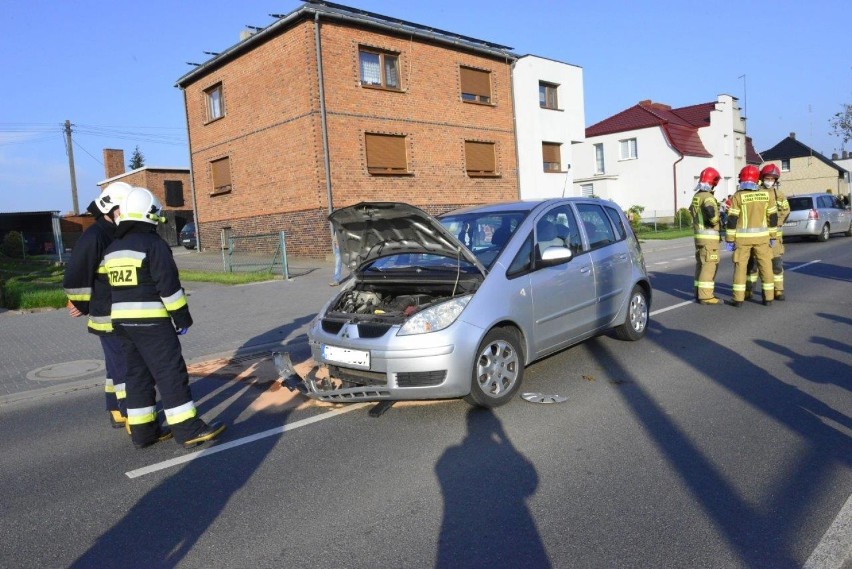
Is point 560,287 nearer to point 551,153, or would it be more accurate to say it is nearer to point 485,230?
point 485,230

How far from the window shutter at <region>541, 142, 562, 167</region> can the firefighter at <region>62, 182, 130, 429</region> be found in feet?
78.0

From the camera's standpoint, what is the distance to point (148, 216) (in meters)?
4.70

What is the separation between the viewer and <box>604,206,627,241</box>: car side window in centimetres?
730

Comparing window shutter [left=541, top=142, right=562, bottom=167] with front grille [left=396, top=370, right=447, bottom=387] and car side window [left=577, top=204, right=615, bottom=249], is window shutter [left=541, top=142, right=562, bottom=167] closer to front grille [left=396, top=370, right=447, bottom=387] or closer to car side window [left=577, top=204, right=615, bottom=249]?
car side window [left=577, top=204, right=615, bottom=249]

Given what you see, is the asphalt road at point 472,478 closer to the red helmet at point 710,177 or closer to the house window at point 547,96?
the red helmet at point 710,177

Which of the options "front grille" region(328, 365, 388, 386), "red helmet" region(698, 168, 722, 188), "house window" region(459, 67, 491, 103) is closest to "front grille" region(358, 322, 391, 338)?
"front grille" region(328, 365, 388, 386)

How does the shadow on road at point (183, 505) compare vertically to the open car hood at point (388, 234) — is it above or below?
below

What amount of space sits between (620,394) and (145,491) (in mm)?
3712

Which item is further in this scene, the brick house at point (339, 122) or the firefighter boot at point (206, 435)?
the brick house at point (339, 122)

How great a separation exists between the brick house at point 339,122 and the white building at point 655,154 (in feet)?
43.0

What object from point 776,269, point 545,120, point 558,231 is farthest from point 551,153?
point 558,231

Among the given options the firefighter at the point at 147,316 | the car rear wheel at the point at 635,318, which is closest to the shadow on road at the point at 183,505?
the firefighter at the point at 147,316

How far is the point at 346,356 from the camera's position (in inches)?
202

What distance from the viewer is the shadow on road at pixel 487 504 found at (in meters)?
3.08
